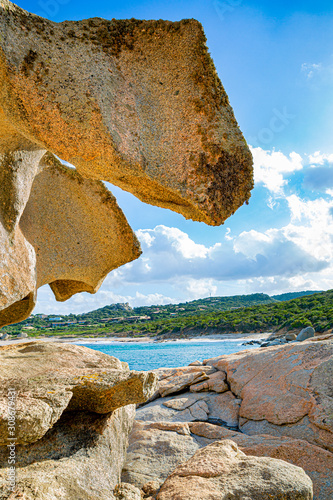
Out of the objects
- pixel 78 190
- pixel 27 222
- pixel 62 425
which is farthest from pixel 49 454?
pixel 78 190

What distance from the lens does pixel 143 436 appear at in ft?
17.6

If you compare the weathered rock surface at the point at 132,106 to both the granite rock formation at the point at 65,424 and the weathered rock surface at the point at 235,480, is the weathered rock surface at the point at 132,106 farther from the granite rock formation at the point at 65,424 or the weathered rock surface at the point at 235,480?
the weathered rock surface at the point at 235,480

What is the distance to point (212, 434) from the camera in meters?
5.68

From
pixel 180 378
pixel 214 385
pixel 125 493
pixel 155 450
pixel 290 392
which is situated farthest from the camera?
pixel 180 378

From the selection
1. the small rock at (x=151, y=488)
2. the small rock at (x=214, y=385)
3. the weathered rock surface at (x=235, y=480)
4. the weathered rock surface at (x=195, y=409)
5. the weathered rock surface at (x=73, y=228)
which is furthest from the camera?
the small rock at (x=214, y=385)

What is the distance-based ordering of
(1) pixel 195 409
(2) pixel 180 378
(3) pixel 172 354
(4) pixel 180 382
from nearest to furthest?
(1) pixel 195 409 → (4) pixel 180 382 → (2) pixel 180 378 → (3) pixel 172 354

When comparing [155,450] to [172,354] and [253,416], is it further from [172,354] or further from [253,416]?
[172,354]

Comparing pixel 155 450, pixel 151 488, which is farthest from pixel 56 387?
pixel 155 450

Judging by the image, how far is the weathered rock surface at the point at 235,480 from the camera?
3010 millimetres

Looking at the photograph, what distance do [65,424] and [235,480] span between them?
1695 mm

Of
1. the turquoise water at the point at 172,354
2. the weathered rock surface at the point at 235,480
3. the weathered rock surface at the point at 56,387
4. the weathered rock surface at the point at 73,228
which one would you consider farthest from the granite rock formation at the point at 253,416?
the turquoise water at the point at 172,354

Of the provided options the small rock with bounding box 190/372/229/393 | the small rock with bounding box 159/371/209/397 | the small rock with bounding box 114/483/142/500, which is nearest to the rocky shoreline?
the small rock with bounding box 114/483/142/500

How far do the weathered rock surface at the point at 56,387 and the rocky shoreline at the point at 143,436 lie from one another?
0.01m

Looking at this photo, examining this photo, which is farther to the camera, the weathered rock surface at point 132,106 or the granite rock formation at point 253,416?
the granite rock formation at point 253,416
